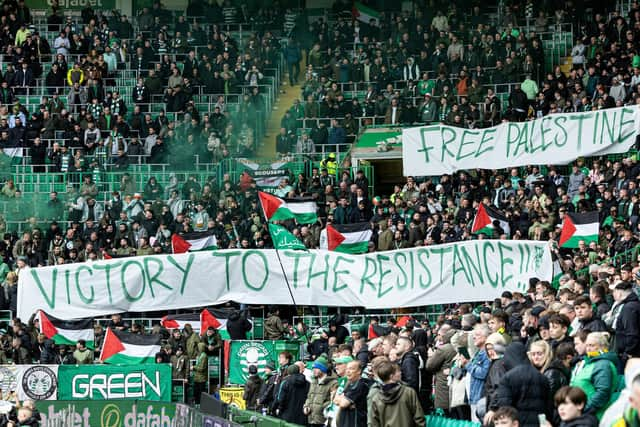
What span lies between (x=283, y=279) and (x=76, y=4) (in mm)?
21774

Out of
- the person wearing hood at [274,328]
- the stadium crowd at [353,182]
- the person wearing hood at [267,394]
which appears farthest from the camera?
the person wearing hood at [274,328]

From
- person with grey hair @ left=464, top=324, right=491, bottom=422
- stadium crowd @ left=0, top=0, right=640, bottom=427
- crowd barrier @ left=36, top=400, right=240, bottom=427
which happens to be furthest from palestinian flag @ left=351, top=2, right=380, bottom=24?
person with grey hair @ left=464, top=324, right=491, bottom=422

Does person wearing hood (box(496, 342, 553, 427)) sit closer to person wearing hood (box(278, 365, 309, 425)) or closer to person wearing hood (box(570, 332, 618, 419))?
person wearing hood (box(570, 332, 618, 419))

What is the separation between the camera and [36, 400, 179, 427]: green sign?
23000 mm

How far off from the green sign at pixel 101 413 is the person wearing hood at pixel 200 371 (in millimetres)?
900

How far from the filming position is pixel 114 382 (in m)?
23.5

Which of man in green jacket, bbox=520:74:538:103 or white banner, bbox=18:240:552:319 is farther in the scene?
man in green jacket, bbox=520:74:538:103

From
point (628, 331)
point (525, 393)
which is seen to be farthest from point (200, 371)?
point (525, 393)

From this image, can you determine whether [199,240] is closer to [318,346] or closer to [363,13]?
[318,346]

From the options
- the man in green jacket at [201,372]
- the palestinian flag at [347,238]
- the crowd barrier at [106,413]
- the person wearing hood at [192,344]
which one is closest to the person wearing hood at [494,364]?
the crowd barrier at [106,413]

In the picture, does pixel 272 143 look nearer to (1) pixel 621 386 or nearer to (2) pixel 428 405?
(2) pixel 428 405

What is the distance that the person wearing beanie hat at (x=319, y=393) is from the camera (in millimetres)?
15625

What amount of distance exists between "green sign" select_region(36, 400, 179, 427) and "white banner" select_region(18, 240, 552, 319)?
2.65 m

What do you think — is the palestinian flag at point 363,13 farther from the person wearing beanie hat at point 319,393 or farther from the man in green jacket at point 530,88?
the person wearing beanie hat at point 319,393
